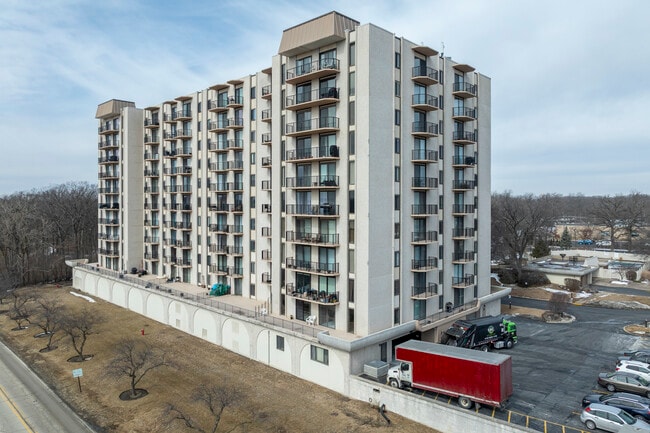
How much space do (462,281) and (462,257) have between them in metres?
2.59

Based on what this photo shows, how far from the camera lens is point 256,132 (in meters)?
48.5

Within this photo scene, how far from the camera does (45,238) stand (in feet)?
286

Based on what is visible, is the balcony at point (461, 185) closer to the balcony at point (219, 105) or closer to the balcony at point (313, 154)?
the balcony at point (313, 154)

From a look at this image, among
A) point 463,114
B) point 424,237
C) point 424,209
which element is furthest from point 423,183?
point 463,114

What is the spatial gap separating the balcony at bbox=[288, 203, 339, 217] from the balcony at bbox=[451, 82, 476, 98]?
19021 millimetres

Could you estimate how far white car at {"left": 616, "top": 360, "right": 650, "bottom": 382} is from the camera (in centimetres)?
3088

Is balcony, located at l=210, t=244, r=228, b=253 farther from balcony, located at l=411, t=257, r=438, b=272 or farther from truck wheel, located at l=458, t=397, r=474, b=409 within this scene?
truck wheel, located at l=458, t=397, r=474, b=409

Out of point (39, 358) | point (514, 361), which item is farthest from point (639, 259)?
point (39, 358)

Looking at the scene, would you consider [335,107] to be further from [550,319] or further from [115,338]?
[550,319]

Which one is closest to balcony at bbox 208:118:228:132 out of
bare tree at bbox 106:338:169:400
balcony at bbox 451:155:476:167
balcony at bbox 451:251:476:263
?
bare tree at bbox 106:338:169:400

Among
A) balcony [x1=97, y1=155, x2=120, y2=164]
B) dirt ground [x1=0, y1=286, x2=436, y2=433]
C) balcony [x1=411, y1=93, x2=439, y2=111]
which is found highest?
balcony [x1=411, y1=93, x2=439, y2=111]

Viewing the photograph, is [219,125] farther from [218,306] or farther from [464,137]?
[464,137]

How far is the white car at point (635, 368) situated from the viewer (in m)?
30.9

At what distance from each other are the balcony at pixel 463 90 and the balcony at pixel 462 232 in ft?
47.0
